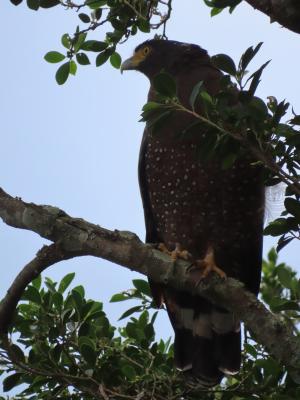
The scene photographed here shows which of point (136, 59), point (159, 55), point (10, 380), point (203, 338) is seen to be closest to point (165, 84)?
point (10, 380)

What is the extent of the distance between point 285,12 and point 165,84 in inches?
25.3

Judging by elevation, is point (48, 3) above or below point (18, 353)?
above

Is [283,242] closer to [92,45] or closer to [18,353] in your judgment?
[18,353]

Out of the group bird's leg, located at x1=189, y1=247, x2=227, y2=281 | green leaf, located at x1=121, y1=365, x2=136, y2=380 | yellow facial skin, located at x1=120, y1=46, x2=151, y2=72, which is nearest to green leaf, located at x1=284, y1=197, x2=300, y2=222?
bird's leg, located at x1=189, y1=247, x2=227, y2=281

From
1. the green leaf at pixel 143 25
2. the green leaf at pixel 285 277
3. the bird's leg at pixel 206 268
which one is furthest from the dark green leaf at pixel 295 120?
the green leaf at pixel 143 25

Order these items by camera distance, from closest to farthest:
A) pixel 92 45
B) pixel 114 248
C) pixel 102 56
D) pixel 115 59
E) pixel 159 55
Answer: pixel 114 248
pixel 92 45
pixel 102 56
pixel 115 59
pixel 159 55

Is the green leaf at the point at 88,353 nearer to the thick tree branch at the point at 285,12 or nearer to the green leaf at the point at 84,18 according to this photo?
the thick tree branch at the point at 285,12

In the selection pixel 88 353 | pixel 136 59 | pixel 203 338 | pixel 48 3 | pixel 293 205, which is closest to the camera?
pixel 293 205

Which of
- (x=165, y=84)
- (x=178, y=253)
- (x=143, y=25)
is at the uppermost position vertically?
(x=143, y=25)

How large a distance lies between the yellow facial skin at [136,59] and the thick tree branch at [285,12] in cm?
260

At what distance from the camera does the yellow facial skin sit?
6.17 meters

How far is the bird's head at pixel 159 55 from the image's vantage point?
222 inches

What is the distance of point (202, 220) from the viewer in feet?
16.4

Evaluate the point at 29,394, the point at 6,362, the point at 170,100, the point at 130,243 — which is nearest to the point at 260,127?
the point at 170,100
